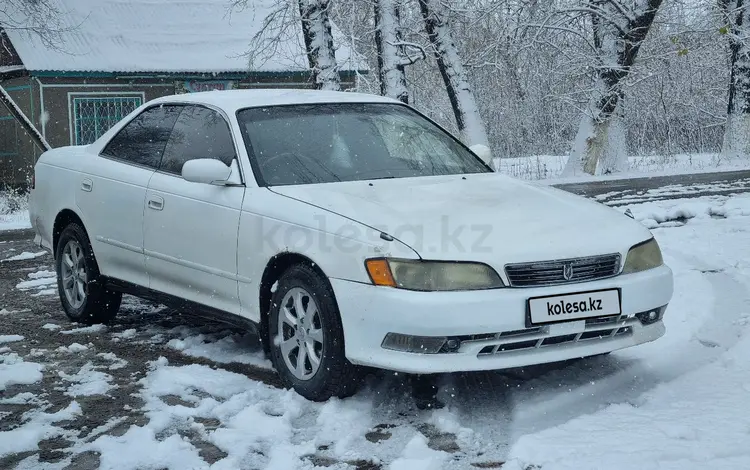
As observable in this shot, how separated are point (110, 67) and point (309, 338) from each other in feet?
64.5

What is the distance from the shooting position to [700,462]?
3.82 meters

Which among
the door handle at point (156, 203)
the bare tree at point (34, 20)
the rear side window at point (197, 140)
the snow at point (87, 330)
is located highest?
the bare tree at point (34, 20)

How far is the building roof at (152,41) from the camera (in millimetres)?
22703

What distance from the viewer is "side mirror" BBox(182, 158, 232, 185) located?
5.32 meters

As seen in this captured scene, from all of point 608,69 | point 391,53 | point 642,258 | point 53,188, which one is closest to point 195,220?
point 53,188

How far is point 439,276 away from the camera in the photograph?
4383 mm

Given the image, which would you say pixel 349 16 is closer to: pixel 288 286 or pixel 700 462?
pixel 288 286

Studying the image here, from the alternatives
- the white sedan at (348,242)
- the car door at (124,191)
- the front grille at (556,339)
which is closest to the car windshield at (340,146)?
the white sedan at (348,242)

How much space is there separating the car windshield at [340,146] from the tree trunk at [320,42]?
1068 cm

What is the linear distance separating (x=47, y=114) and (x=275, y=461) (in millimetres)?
20465

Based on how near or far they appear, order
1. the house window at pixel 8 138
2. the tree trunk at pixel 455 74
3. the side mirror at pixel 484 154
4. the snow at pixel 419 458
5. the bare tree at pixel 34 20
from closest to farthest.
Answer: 1. the snow at pixel 419 458
2. the side mirror at pixel 484 154
3. the tree trunk at pixel 455 74
4. the bare tree at pixel 34 20
5. the house window at pixel 8 138

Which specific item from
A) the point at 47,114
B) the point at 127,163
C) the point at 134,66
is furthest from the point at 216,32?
the point at 127,163

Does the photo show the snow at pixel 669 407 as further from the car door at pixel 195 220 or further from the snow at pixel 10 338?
the snow at pixel 10 338

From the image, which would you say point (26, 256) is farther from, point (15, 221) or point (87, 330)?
point (15, 221)
